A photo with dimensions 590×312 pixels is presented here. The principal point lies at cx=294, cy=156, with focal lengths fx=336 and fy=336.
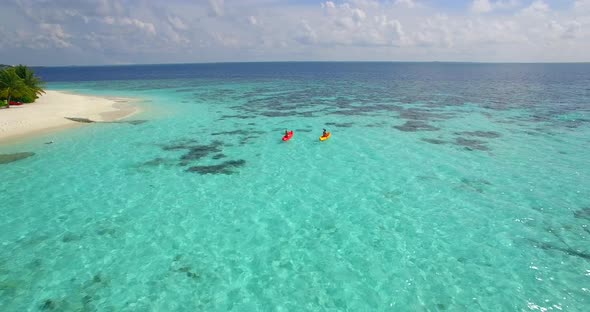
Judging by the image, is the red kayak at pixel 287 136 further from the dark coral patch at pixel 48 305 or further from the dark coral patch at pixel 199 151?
the dark coral patch at pixel 48 305

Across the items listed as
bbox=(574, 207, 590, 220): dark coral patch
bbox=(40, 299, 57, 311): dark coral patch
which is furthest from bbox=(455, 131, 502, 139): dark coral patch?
bbox=(40, 299, 57, 311): dark coral patch

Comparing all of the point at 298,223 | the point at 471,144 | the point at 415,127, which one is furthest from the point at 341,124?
the point at 298,223

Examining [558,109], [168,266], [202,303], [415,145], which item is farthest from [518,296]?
[558,109]

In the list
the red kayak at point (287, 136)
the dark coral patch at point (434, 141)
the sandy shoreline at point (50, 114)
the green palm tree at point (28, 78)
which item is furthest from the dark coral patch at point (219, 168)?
the green palm tree at point (28, 78)

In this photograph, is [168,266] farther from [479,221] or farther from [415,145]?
[415,145]

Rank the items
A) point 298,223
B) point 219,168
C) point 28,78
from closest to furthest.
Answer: point 298,223
point 219,168
point 28,78

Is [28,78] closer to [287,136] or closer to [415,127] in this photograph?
[287,136]

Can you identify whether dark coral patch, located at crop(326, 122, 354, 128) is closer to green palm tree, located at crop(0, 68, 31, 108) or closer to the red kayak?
the red kayak
